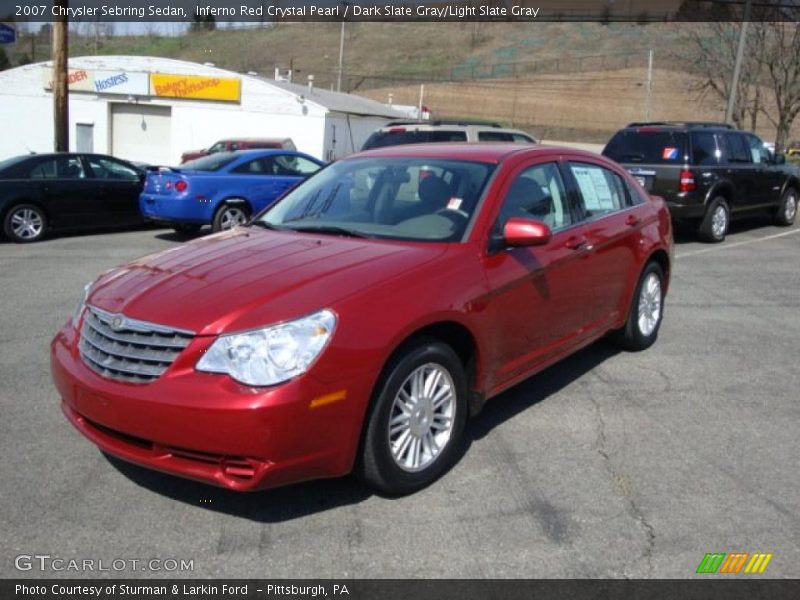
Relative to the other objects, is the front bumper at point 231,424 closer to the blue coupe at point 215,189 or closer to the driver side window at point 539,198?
the driver side window at point 539,198

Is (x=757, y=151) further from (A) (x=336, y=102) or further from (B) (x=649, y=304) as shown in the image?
(A) (x=336, y=102)

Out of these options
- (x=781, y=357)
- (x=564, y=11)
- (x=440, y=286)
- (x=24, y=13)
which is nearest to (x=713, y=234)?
(x=781, y=357)

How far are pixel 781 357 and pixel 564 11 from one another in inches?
2744

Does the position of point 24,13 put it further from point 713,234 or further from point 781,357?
point 781,357

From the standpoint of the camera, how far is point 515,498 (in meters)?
3.82

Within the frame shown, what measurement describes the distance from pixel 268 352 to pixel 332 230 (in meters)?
1.35

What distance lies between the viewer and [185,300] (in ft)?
11.5

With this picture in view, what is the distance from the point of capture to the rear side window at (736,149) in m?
12.7

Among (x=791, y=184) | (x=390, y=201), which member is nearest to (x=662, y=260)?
(x=390, y=201)

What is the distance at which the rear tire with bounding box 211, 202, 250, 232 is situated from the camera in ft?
40.4

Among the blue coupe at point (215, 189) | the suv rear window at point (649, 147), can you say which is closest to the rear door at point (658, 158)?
the suv rear window at point (649, 147)

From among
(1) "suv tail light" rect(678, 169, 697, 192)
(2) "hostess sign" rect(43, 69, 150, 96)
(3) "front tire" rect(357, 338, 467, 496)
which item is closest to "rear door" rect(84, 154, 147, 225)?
(1) "suv tail light" rect(678, 169, 697, 192)

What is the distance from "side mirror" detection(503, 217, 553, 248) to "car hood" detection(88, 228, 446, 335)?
0.39 meters
